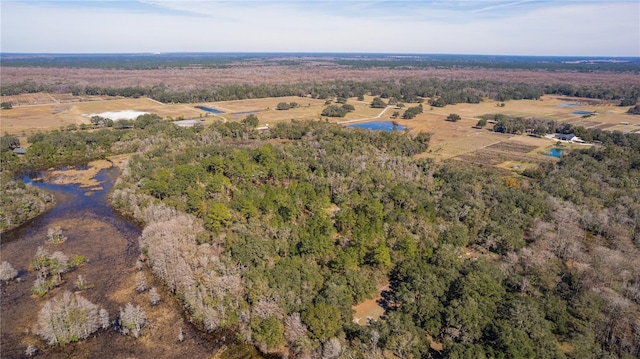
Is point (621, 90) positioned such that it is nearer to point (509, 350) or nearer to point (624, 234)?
point (624, 234)

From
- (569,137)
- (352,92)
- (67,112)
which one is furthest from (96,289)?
(352,92)

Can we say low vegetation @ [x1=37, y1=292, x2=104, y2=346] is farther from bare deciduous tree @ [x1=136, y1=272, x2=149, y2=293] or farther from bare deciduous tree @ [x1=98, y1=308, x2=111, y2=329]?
bare deciduous tree @ [x1=136, y1=272, x2=149, y2=293]

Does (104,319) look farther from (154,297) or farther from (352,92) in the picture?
(352,92)

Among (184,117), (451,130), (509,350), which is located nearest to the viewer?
(509,350)

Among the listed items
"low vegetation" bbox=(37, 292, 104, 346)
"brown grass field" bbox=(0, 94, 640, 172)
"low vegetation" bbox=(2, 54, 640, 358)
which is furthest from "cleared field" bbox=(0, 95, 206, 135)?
"low vegetation" bbox=(37, 292, 104, 346)

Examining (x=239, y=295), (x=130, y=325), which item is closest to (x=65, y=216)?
(x=130, y=325)

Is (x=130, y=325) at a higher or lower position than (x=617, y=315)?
lower

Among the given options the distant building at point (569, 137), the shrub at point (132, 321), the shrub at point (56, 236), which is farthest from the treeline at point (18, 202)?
the distant building at point (569, 137)

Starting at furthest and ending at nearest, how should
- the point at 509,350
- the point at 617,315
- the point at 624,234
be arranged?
the point at 624,234 < the point at 617,315 < the point at 509,350
